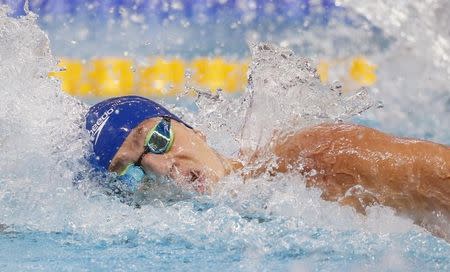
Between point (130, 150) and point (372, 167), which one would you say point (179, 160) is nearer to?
point (130, 150)

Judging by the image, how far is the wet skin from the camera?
191 cm

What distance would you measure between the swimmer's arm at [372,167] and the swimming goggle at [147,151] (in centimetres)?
34

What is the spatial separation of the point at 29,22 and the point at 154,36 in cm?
277

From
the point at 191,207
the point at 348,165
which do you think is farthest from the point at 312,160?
the point at 191,207

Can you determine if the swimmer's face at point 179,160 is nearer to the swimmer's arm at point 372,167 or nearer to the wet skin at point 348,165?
the wet skin at point 348,165

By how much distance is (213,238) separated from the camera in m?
2.13

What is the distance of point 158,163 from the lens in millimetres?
2217

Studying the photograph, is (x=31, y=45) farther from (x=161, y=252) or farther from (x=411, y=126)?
(x=411, y=126)

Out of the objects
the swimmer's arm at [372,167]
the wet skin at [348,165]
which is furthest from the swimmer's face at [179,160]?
the swimmer's arm at [372,167]

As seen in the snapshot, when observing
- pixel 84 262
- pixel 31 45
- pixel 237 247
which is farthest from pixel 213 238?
pixel 31 45

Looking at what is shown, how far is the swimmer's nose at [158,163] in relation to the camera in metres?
2.21

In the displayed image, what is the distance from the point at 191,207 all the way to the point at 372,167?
54 centimetres

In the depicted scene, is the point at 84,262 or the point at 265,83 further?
the point at 265,83

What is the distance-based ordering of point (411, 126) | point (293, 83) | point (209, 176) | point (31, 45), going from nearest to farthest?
1. point (209, 176)
2. point (293, 83)
3. point (31, 45)
4. point (411, 126)
